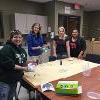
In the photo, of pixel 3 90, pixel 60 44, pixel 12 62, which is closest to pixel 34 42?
pixel 60 44

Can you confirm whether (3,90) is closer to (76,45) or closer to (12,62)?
(12,62)

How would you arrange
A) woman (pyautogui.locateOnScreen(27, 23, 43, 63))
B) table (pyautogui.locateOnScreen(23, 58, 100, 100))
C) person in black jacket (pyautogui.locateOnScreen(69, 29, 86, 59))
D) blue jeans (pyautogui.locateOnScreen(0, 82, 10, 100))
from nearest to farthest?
table (pyautogui.locateOnScreen(23, 58, 100, 100))
blue jeans (pyautogui.locateOnScreen(0, 82, 10, 100))
woman (pyautogui.locateOnScreen(27, 23, 43, 63))
person in black jacket (pyautogui.locateOnScreen(69, 29, 86, 59))

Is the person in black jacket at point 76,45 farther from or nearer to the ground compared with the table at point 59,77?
farther from the ground

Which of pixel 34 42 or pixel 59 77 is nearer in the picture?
pixel 59 77

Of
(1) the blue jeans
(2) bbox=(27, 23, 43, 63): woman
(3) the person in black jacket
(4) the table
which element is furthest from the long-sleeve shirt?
(1) the blue jeans

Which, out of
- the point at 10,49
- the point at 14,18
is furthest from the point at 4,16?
the point at 10,49

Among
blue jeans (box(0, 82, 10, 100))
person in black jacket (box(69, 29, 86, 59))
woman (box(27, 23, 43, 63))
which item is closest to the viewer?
blue jeans (box(0, 82, 10, 100))

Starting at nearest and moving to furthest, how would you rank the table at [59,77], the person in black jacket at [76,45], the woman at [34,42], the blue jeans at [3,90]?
the table at [59,77] → the blue jeans at [3,90] → the woman at [34,42] → the person in black jacket at [76,45]

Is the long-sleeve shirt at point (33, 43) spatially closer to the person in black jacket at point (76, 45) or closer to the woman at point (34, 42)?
the woman at point (34, 42)

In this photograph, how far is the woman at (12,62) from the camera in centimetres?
180

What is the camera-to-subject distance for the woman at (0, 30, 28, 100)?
180 cm

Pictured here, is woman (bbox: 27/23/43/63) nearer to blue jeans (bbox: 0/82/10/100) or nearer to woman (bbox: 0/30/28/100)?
woman (bbox: 0/30/28/100)

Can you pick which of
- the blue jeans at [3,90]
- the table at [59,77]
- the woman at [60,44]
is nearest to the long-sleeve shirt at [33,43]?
the woman at [60,44]

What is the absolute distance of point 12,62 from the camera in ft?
5.94
